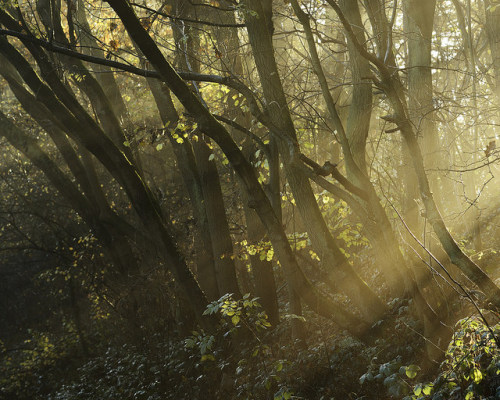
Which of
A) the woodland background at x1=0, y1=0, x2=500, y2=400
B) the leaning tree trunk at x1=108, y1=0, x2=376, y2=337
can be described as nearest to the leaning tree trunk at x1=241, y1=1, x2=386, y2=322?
the woodland background at x1=0, y1=0, x2=500, y2=400

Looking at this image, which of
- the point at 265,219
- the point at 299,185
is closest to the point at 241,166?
the point at 265,219

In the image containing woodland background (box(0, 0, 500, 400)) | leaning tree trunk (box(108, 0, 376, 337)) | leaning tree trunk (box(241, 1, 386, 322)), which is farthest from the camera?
leaning tree trunk (box(241, 1, 386, 322))

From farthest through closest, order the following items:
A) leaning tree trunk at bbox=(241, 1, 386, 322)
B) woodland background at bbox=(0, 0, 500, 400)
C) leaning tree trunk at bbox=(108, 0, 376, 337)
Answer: leaning tree trunk at bbox=(241, 1, 386, 322) → woodland background at bbox=(0, 0, 500, 400) → leaning tree trunk at bbox=(108, 0, 376, 337)

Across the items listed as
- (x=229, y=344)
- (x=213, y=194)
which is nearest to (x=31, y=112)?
(x=213, y=194)

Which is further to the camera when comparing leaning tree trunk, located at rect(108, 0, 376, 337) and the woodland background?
the woodland background

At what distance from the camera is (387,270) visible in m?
5.61

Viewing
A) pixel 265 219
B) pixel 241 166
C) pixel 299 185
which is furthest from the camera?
pixel 299 185

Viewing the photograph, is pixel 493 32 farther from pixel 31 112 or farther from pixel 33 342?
pixel 33 342

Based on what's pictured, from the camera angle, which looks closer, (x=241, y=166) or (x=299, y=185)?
(x=241, y=166)

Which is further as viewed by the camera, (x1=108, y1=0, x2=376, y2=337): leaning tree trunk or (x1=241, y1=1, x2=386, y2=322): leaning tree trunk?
(x1=241, y1=1, x2=386, y2=322): leaning tree trunk

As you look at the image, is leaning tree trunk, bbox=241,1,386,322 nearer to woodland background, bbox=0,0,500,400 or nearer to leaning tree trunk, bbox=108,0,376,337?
woodland background, bbox=0,0,500,400

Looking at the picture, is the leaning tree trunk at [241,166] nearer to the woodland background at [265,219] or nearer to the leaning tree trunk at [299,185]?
the woodland background at [265,219]

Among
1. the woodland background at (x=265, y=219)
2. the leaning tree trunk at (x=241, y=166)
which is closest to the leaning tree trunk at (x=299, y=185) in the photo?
the woodland background at (x=265, y=219)

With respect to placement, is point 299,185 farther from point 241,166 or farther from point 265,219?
point 241,166
